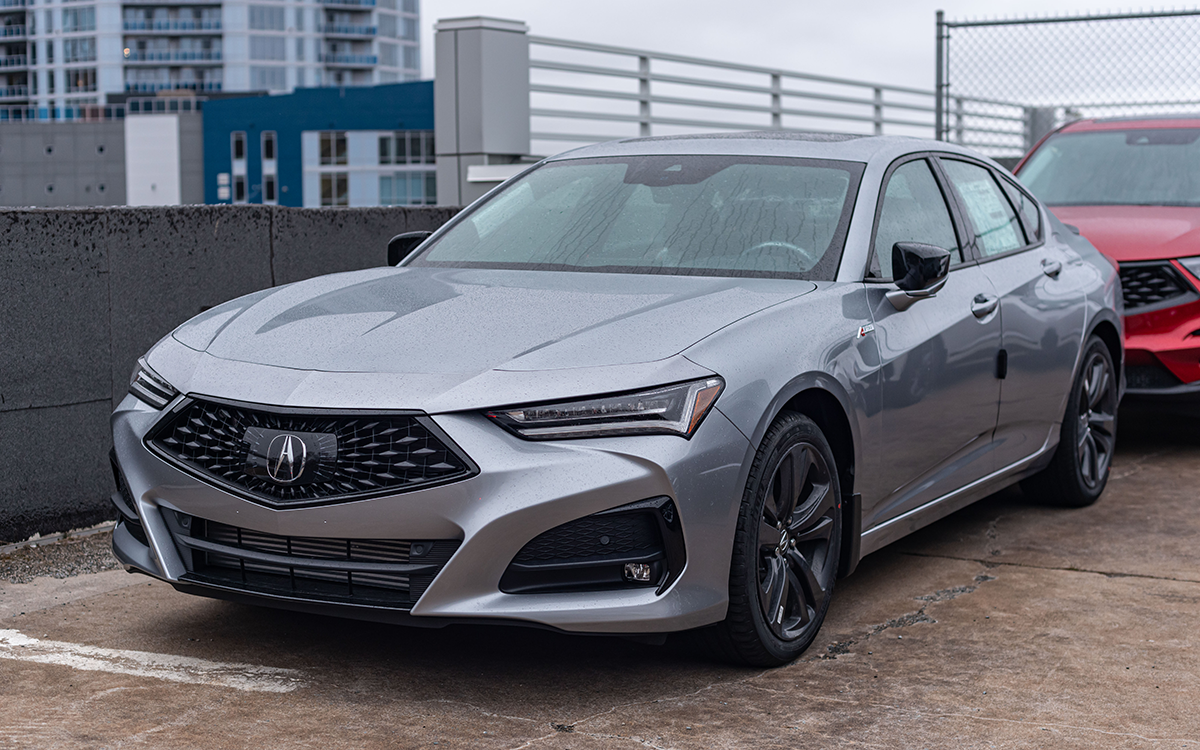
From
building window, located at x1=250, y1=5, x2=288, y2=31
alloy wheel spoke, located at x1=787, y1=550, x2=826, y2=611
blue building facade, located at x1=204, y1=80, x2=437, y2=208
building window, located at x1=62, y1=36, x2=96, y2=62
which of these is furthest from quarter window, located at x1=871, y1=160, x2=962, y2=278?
building window, located at x1=62, y1=36, x2=96, y2=62

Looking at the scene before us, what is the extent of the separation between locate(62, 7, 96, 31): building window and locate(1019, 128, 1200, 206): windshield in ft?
543

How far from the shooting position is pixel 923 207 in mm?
5277

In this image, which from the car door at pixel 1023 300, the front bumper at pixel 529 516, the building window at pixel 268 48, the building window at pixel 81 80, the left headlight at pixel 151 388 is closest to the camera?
the front bumper at pixel 529 516

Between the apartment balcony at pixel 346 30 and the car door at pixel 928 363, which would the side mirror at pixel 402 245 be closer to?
the car door at pixel 928 363

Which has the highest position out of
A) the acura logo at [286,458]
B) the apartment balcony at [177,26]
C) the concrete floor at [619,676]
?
the apartment balcony at [177,26]

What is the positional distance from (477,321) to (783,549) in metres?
1.09

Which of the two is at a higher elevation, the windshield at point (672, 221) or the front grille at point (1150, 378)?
the windshield at point (672, 221)

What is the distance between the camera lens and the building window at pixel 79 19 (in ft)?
525

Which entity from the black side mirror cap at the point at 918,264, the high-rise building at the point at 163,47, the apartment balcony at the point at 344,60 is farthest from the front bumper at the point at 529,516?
the apartment balcony at the point at 344,60

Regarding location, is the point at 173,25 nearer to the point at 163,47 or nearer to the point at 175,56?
the point at 163,47

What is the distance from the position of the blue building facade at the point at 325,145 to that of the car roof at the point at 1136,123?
96.2m

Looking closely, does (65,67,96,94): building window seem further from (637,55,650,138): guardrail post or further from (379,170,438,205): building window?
(637,55,650,138): guardrail post

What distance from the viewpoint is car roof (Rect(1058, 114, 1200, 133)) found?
9195mm

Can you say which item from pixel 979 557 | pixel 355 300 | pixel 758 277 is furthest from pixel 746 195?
pixel 979 557
